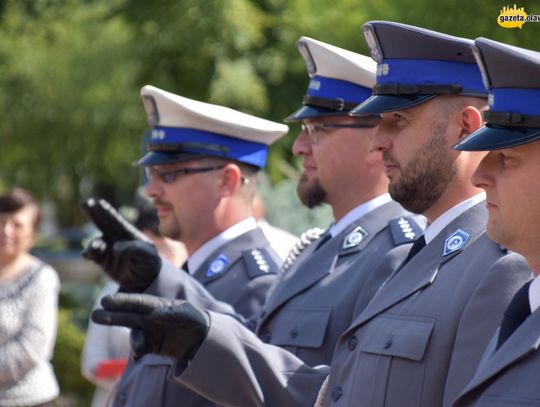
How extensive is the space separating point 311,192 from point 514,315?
178 cm

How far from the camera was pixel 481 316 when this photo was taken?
3.08 m

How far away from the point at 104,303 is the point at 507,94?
57.8 inches

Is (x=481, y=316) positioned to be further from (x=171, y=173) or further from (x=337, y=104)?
(x=171, y=173)

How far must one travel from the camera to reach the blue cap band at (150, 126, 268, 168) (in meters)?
5.23

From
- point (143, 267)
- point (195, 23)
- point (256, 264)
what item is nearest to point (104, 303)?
point (143, 267)

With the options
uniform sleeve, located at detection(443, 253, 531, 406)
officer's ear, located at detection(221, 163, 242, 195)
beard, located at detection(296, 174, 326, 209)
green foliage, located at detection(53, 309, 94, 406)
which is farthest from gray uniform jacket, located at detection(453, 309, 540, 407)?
green foliage, located at detection(53, 309, 94, 406)

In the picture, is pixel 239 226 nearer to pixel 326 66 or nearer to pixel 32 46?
pixel 326 66

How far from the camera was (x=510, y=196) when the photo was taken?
2848 mm

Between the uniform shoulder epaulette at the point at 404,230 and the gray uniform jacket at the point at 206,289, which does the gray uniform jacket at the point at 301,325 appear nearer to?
the uniform shoulder epaulette at the point at 404,230

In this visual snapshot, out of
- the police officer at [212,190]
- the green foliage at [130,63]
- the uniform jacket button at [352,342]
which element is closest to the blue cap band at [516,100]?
the uniform jacket button at [352,342]

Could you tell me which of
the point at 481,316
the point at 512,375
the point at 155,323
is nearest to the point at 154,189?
the point at 155,323

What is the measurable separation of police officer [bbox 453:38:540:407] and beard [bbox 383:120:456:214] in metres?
0.57

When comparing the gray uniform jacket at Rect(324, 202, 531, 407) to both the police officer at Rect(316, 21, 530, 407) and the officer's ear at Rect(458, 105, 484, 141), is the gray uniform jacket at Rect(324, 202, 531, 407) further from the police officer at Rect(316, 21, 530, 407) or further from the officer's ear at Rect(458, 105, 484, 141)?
the officer's ear at Rect(458, 105, 484, 141)

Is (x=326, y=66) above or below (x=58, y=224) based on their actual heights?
above
